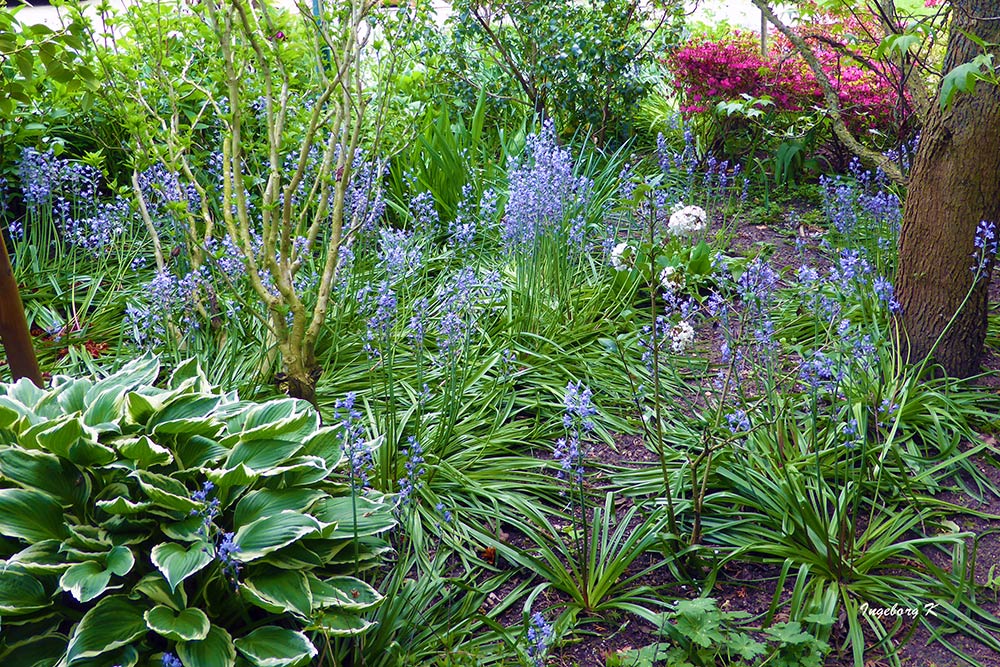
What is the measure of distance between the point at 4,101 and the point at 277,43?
1113 millimetres

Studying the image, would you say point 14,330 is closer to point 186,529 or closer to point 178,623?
point 186,529

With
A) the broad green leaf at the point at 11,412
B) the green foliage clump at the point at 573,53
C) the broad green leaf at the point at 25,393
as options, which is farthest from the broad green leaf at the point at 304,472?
the green foliage clump at the point at 573,53

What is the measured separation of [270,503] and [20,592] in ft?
2.09

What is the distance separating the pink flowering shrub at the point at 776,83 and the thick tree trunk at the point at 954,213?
2.74 m

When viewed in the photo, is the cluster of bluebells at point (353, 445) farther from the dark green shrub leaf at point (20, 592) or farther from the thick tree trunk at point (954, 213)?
the thick tree trunk at point (954, 213)

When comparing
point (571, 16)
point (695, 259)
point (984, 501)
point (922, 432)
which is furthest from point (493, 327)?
point (571, 16)

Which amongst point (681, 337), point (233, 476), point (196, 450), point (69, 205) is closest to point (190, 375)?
point (196, 450)

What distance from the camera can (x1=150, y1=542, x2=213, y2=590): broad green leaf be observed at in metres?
2.12

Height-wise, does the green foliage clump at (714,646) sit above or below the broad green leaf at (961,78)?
below

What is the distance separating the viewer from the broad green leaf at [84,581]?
2068mm

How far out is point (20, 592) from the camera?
2.17 metres

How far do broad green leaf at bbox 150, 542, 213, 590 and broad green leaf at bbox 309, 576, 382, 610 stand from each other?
0.31 meters

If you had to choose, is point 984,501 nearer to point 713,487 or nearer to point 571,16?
point 713,487

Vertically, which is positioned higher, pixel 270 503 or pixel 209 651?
pixel 270 503
